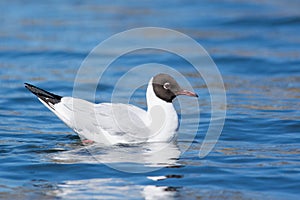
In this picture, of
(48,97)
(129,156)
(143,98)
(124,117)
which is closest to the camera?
(129,156)

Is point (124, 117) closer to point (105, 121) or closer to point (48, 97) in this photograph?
point (105, 121)

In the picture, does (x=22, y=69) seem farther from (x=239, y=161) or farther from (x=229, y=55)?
(x=239, y=161)

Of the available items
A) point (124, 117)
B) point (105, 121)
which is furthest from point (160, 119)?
point (105, 121)

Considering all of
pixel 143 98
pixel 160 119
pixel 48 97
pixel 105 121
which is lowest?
pixel 105 121

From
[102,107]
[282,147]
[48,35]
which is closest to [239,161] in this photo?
[282,147]

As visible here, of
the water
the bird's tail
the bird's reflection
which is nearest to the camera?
the water

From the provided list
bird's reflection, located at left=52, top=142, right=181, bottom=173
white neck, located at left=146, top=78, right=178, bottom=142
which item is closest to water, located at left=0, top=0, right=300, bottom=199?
bird's reflection, located at left=52, top=142, right=181, bottom=173

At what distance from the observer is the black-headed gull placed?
10.4 m

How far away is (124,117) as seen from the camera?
34.3 ft

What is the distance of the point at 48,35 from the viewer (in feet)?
61.3

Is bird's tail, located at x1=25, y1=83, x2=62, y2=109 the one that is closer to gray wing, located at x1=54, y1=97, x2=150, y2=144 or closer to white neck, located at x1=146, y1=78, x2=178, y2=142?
gray wing, located at x1=54, y1=97, x2=150, y2=144

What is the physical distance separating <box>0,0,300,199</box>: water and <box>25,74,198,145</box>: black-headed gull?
0.86ft

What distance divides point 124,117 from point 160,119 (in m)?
0.51

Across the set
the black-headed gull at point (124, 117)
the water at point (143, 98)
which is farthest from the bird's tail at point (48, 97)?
the water at point (143, 98)
